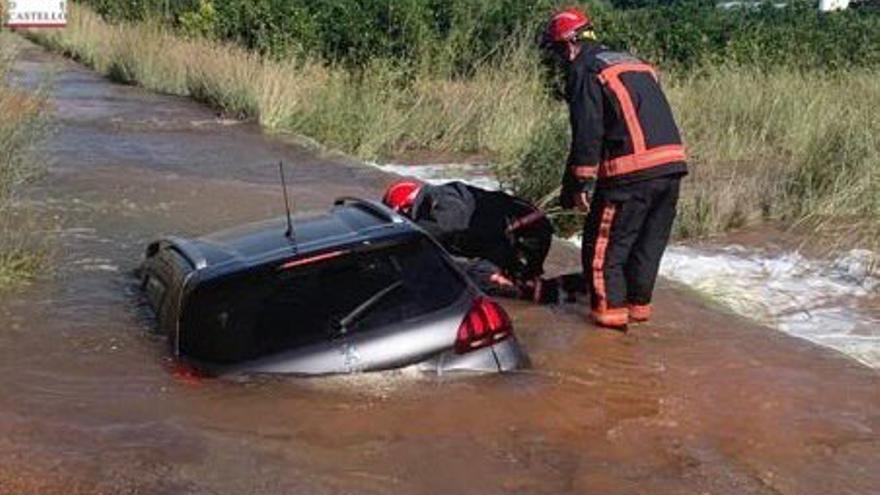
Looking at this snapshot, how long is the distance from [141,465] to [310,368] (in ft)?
2.69

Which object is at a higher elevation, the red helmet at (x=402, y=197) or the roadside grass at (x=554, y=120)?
the red helmet at (x=402, y=197)

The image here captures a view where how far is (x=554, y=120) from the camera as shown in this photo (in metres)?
12.0

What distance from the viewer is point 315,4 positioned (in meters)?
24.4

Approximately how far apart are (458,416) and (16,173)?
14.5 feet

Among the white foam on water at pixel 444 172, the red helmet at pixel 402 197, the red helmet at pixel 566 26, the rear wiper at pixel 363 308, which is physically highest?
the red helmet at pixel 566 26

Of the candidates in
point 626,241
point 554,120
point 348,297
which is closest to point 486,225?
point 626,241

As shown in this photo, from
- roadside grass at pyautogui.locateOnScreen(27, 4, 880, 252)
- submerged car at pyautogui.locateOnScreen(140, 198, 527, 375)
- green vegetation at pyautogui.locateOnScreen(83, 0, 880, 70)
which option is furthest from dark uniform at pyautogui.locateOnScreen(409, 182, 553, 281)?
green vegetation at pyautogui.locateOnScreen(83, 0, 880, 70)

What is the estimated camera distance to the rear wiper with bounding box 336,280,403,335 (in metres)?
5.37

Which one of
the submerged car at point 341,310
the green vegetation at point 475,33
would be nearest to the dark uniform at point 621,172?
the submerged car at point 341,310

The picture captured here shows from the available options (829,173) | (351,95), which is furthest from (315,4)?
(829,173)

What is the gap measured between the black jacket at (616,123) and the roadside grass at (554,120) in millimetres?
3123

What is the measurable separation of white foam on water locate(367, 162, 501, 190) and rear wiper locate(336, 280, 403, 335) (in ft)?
23.2

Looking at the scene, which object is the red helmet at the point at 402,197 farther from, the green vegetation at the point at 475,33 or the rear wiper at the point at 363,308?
the green vegetation at the point at 475,33

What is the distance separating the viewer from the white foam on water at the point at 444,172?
13.1m
